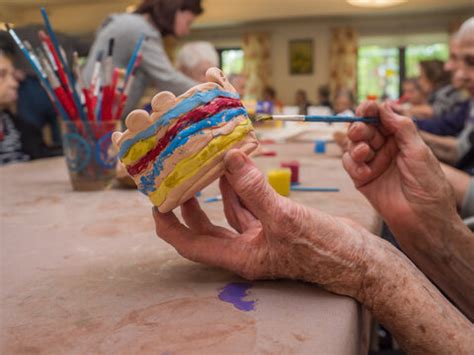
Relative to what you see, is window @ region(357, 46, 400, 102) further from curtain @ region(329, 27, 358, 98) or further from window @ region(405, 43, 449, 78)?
curtain @ region(329, 27, 358, 98)

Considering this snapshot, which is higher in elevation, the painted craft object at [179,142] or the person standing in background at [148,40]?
the person standing in background at [148,40]

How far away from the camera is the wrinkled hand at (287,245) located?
1.71 ft

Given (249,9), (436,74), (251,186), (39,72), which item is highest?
(249,9)

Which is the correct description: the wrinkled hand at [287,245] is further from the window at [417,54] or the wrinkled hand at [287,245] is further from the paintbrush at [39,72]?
the window at [417,54]

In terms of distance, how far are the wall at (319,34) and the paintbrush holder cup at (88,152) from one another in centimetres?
935

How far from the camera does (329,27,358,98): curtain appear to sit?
980 cm

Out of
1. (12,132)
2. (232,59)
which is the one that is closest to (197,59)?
(12,132)

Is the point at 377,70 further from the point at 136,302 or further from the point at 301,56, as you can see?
the point at 136,302

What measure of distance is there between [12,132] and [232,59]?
9.21 metres

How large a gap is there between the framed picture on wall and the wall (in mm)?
87

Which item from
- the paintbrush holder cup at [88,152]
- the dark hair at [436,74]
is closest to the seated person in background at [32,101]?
the paintbrush holder cup at [88,152]

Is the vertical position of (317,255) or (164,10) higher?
(164,10)

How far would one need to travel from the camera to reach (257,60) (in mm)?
10234

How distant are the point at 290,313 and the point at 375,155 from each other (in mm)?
437
